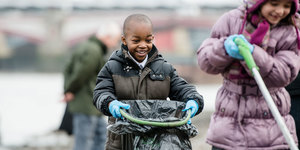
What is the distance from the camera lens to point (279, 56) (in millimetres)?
3727

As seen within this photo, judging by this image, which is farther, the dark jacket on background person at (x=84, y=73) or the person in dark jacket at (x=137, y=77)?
the dark jacket on background person at (x=84, y=73)

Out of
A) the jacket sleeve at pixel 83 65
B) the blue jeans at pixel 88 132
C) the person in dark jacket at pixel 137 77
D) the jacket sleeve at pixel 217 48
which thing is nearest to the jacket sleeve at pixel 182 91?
the person in dark jacket at pixel 137 77

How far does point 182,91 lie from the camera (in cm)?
430

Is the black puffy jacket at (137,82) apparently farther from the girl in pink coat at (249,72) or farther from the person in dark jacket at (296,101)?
the person in dark jacket at (296,101)

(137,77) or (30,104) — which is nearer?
(137,77)

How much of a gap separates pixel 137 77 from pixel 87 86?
10.7 feet

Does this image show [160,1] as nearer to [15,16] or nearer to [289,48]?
[15,16]

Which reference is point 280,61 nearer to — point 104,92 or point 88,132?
point 104,92

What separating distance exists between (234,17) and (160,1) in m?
15.1

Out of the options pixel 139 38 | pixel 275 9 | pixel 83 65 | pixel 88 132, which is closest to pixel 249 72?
pixel 275 9

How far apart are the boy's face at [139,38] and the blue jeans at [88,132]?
10.6 feet

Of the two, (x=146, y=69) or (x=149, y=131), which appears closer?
(x=149, y=131)

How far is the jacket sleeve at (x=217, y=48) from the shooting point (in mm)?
3682

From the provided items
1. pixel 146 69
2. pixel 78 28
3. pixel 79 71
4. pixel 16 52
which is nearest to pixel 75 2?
pixel 78 28
